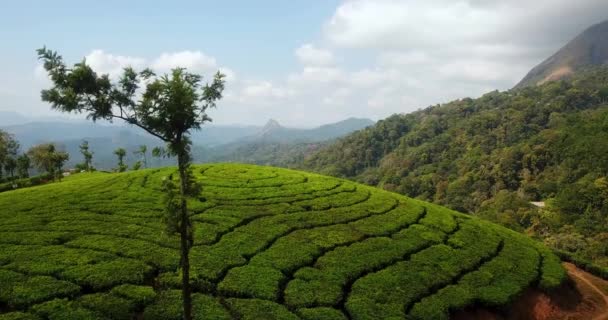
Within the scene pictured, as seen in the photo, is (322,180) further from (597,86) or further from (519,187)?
(597,86)

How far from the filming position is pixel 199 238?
2542cm

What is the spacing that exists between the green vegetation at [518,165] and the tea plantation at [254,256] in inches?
1263

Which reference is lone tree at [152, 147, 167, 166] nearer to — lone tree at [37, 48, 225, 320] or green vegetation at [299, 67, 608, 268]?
lone tree at [37, 48, 225, 320]

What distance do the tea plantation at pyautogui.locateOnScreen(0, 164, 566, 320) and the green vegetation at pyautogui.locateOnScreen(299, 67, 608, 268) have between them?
1263 inches

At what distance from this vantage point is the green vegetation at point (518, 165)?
86875 millimetres

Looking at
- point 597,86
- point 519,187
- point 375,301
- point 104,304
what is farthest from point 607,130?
point 104,304

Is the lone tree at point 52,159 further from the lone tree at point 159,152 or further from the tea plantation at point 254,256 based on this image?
the lone tree at point 159,152

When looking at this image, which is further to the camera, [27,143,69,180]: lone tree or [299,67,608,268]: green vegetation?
[299,67,608,268]: green vegetation

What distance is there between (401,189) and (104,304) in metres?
120

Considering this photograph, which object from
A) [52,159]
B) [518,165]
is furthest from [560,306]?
[518,165]

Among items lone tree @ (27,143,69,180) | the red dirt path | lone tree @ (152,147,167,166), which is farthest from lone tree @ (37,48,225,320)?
lone tree @ (27,143,69,180)

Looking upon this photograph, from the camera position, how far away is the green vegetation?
86.9 m

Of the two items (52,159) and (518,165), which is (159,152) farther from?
(518,165)

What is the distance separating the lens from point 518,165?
401 ft
